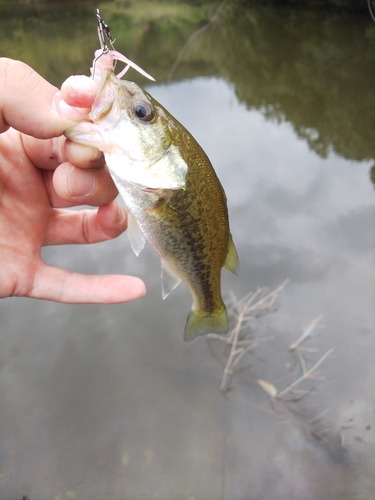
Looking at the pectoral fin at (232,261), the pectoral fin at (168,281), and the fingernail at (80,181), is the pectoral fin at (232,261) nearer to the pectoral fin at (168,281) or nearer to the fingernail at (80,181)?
the pectoral fin at (168,281)

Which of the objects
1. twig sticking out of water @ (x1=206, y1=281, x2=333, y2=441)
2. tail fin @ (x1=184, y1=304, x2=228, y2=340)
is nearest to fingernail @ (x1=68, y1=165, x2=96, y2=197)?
tail fin @ (x1=184, y1=304, x2=228, y2=340)

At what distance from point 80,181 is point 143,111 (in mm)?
447

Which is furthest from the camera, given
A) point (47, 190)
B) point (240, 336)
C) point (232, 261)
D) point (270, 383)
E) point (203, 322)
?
point (240, 336)

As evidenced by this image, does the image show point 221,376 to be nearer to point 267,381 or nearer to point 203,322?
point 267,381

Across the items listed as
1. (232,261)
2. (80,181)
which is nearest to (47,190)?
(80,181)

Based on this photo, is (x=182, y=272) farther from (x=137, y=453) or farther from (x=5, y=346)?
(x=5, y=346)

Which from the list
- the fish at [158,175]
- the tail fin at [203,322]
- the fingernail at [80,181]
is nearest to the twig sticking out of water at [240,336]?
the tail fin at [203,322]

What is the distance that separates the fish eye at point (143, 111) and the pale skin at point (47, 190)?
0.63 feet

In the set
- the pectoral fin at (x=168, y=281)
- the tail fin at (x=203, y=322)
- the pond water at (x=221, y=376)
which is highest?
Answer: the pectoral fin at (x=168, y=281)

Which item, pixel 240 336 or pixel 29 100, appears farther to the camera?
pixel 240 336

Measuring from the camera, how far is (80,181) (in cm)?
163

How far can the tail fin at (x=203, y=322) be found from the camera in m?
2.26

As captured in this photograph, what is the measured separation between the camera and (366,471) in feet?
11.8

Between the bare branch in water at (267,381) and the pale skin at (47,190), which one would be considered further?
the bare branch in water at (267,381)
